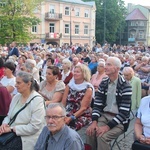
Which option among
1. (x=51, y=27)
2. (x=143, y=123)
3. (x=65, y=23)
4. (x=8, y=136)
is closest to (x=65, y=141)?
(x=8, y=136)

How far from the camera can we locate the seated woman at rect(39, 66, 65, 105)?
4609mm

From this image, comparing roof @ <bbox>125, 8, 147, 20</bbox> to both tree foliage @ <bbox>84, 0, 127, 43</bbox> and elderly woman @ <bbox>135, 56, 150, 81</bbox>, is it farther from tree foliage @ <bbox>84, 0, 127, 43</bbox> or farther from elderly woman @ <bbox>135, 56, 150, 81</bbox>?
elderly woman @ <bbox>135, 56, 150, 81</bbox>

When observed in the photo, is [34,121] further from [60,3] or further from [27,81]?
[60,3]

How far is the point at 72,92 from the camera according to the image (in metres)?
4.30

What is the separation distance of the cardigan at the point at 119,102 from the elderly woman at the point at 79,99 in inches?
9.4

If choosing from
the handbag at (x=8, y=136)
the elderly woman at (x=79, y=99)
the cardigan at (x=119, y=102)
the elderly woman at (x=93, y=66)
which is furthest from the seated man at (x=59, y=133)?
the elderly woman at (x=93, y=66)

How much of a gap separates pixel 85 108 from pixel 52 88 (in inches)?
37.5

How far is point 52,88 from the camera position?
4.77 metres

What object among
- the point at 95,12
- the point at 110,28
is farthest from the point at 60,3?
the point at 110,28

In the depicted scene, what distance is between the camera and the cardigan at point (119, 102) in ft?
12.0

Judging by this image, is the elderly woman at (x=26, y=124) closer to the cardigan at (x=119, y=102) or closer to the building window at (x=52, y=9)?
the cardigan at (x=119, y=102)

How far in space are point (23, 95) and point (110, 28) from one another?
171ft

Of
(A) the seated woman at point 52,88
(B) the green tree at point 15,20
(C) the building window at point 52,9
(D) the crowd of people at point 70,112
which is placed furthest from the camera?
(C) the building window at point 52,9

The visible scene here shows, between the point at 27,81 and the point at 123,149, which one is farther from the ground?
the point at 27,81
